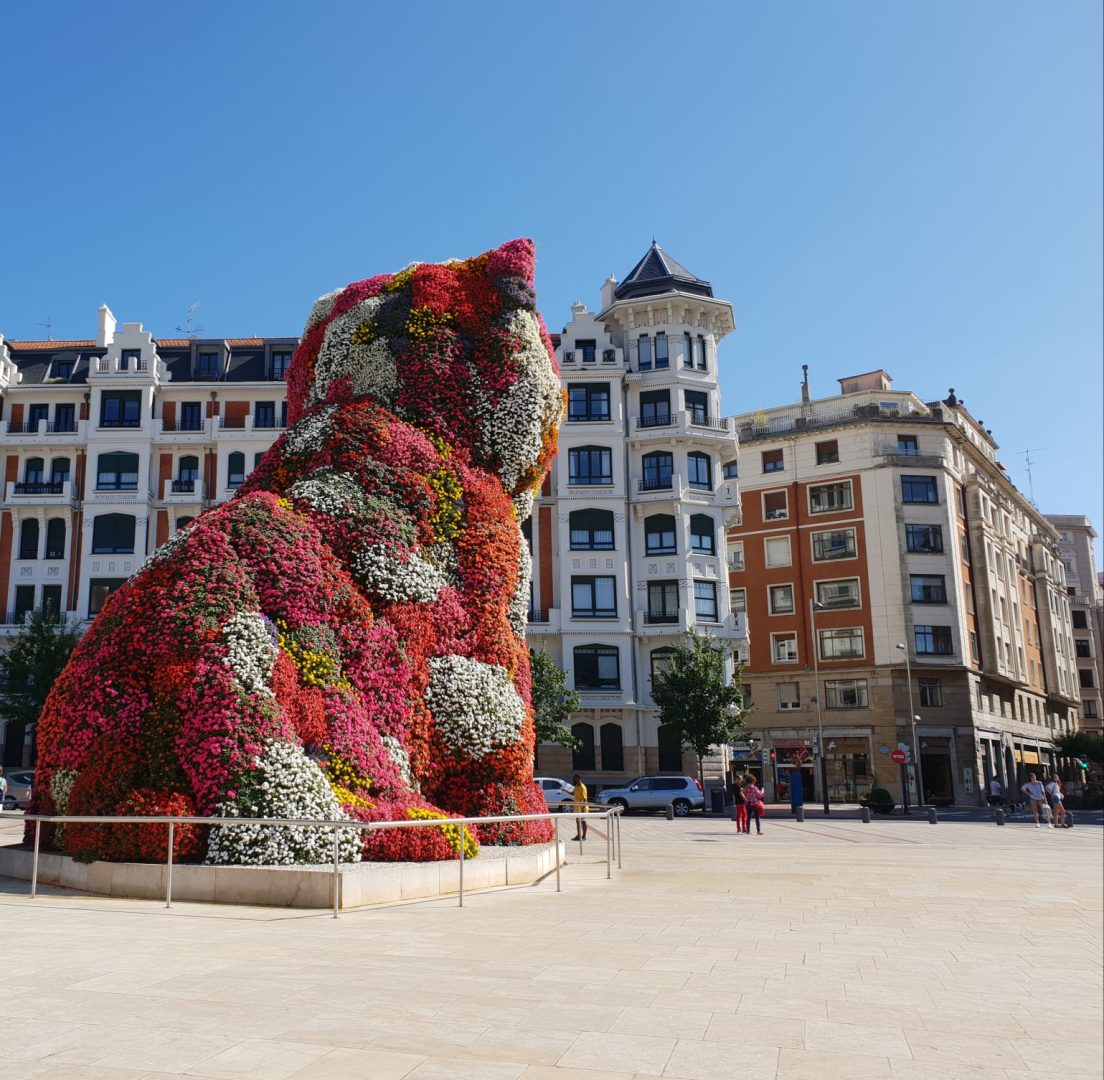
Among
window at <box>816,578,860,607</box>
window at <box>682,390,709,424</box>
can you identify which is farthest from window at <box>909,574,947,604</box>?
window at <box>682,390,709,424</box>

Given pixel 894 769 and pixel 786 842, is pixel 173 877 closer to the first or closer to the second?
pixel 786 842

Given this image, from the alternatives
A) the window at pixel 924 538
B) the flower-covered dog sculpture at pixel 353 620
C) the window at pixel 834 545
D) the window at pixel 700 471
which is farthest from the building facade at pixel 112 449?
the window at pixel 924 538

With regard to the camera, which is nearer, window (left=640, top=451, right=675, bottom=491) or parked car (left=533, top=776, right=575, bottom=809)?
parked car (left=533, top=776, right=575, bottom=809)

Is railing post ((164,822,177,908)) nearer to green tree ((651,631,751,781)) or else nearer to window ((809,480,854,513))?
green tree ((651,631,751,781))

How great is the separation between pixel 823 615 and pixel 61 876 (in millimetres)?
50836

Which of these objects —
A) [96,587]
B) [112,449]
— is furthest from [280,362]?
[96,587]

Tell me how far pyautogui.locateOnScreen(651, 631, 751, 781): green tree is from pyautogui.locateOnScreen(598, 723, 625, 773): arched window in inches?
151

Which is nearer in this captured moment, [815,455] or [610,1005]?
[610,1005]

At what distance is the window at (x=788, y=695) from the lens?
5866 cm

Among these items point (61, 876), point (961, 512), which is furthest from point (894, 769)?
point (61, 876)

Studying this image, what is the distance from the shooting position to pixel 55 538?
48812 mm

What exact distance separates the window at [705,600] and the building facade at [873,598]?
331 inches

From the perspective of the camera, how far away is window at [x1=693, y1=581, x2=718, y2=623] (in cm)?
4891

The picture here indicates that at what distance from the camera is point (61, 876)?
13000 millimetres
